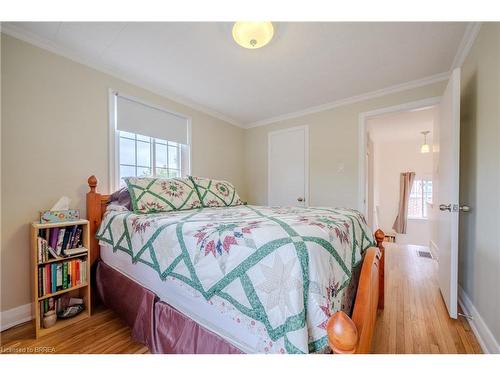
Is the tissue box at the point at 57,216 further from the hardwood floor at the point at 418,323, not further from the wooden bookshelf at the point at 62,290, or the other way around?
the hardwood floor at the point at 418,323

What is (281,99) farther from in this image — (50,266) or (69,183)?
(50,266)

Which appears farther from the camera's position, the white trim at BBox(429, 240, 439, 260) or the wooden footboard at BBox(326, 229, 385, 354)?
the white trim at BBox(429, 240, 439, 260)

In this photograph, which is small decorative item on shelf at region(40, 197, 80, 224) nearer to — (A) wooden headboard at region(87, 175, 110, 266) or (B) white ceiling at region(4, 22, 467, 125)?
(A) wooden headboard at region(87, 175, 110, 266)

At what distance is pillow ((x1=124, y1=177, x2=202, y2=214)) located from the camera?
5.74ft

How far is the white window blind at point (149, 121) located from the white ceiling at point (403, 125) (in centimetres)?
272

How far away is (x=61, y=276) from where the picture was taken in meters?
1.52

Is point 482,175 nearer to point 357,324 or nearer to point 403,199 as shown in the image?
point 357,324

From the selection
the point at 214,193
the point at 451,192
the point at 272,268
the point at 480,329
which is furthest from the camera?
the point at 214,193

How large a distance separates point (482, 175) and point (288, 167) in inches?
86.7

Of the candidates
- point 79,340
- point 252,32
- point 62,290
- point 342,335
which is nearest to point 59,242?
point 62,290

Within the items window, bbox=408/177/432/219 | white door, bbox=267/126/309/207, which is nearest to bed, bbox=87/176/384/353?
white door, bbox=267/126/309/207

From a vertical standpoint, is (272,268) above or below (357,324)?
above

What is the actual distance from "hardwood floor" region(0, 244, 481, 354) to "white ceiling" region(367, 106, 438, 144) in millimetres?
2397
